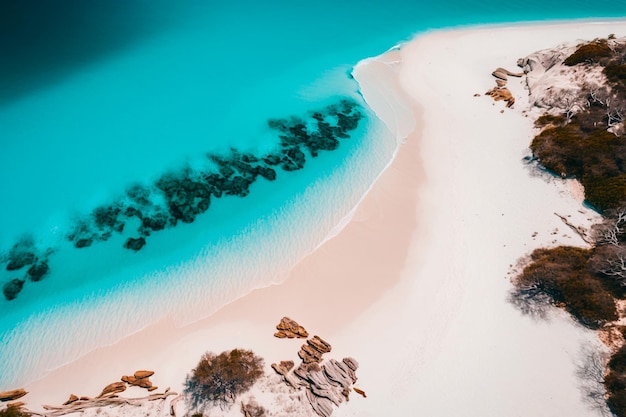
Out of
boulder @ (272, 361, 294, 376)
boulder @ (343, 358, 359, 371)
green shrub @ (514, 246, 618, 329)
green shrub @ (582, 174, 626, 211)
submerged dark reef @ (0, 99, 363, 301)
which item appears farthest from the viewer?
submerged dark reef @ (0, 99, 363, 301)

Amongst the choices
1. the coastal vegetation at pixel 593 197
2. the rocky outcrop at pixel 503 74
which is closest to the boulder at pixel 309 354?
the coastal vegetation at pixel 593 197

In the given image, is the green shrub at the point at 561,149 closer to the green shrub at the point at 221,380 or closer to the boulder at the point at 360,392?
the boulder at the point at 360,392

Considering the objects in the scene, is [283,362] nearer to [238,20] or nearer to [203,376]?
[203,376]

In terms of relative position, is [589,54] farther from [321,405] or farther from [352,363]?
[321,405]

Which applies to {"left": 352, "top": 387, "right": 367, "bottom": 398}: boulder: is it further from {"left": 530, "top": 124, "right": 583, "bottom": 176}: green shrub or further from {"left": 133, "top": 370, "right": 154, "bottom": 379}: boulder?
{"left": 530, "top": 124, "right": 583, "bottom": 176}: green shrub

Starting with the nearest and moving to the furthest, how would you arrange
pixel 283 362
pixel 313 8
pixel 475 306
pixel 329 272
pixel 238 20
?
pixel 283 362, pixel 475 306, pixel 329 272, pixel 238 20, pixel 313 8

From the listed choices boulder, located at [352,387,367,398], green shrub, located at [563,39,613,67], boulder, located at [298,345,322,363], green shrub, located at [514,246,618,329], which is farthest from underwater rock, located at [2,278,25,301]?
green shrub, located at [563,39,613,67]

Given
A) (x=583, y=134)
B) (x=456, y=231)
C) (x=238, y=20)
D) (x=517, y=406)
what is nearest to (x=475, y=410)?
(x=517, y=406)
